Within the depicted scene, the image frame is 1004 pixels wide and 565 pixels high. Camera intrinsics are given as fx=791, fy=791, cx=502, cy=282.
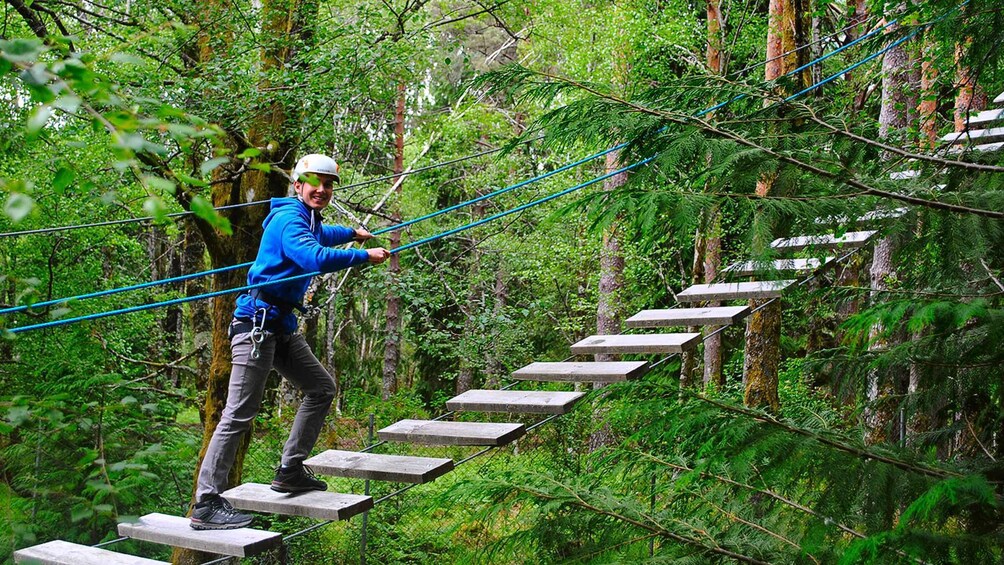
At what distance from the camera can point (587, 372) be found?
3850 millimetres

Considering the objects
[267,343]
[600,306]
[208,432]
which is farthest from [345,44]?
[600,306]

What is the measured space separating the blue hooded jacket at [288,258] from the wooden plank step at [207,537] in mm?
841

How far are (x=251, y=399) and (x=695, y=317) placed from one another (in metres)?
2.17

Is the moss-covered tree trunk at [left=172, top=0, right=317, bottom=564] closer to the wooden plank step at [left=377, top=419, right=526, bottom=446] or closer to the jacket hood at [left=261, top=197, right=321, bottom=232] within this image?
the jacket hood at [left=261, top=197, right=321, bottom=232]

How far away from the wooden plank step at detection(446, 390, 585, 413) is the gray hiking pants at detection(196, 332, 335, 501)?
65cm

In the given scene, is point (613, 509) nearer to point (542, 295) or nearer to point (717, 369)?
point (717, 369)

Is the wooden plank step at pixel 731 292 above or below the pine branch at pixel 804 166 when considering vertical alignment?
below

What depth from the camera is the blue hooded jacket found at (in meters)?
3.14

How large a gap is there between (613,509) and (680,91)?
182 cm

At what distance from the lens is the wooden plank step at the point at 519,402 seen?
3555 millimetres

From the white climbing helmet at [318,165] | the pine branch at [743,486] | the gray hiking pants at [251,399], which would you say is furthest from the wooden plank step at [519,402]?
the white climbing helmet at [318,165]

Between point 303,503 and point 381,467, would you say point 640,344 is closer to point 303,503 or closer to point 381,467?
point 381,467

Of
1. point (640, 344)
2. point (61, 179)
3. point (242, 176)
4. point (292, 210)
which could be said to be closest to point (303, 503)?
point (292, 210)

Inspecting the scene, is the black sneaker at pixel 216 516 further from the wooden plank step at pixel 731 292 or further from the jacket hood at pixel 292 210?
the wooden plank step at pixel 731 292
